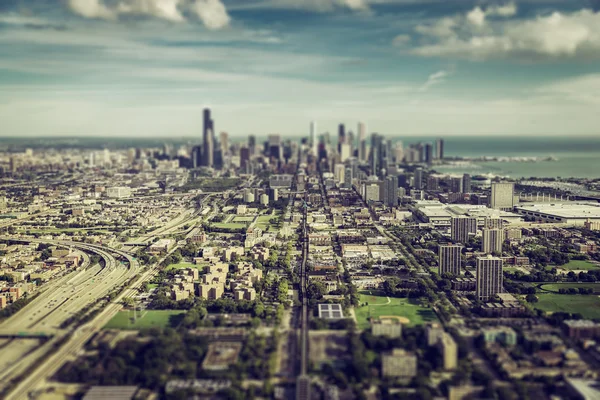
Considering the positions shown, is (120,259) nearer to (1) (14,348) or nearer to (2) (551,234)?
(1) (14,348)

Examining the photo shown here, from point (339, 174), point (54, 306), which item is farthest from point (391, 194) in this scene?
point (54, 306)

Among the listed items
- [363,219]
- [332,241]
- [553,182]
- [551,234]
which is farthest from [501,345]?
[553,182]

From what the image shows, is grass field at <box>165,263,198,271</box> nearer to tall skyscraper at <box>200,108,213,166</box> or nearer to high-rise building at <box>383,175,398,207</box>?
high-rise building at <box>383,175,398,207</box>

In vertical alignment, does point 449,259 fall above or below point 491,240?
below

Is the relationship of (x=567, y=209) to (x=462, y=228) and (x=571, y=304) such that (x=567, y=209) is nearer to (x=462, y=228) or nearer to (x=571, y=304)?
(x=462, y=228)

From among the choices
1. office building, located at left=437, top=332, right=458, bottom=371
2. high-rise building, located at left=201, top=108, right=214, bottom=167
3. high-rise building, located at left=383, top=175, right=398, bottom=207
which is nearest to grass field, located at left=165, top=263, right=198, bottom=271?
office building, located at left=437, top=332, right=458, bottom=371

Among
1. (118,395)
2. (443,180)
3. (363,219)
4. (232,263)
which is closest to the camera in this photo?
(118,395)

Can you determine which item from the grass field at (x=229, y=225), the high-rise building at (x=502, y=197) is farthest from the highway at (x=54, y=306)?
the high-rise building at (x=502, y=197)
